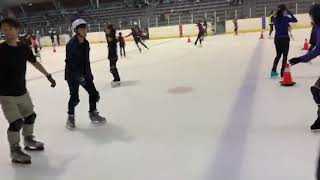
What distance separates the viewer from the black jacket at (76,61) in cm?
509

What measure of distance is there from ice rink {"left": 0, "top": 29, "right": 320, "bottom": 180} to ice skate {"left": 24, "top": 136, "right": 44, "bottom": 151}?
5.2 inches

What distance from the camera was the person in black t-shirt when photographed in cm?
387

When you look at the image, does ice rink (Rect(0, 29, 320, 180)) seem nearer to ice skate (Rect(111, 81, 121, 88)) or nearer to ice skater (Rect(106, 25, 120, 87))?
ice skate (Rect(111, 81, 121, 88))

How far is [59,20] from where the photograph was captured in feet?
121

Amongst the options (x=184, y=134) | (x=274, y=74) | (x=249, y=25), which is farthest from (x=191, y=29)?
(x=184, y=134)

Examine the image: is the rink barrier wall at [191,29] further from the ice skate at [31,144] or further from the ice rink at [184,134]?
the ice skate at [31,144]

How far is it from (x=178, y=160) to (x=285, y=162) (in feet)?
3.35

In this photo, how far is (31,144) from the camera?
4.55 metres

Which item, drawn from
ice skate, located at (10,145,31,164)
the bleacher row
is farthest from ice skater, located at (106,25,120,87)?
the bleacher row

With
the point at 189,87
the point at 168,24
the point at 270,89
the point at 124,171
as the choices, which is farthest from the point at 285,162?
the point at 168,24

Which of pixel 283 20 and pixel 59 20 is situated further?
pixel 59 20

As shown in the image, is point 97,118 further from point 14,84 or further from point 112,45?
point 112,45

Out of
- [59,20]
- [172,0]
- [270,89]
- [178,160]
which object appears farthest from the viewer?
[59,20]

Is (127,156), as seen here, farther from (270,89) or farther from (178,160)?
(270,89)
